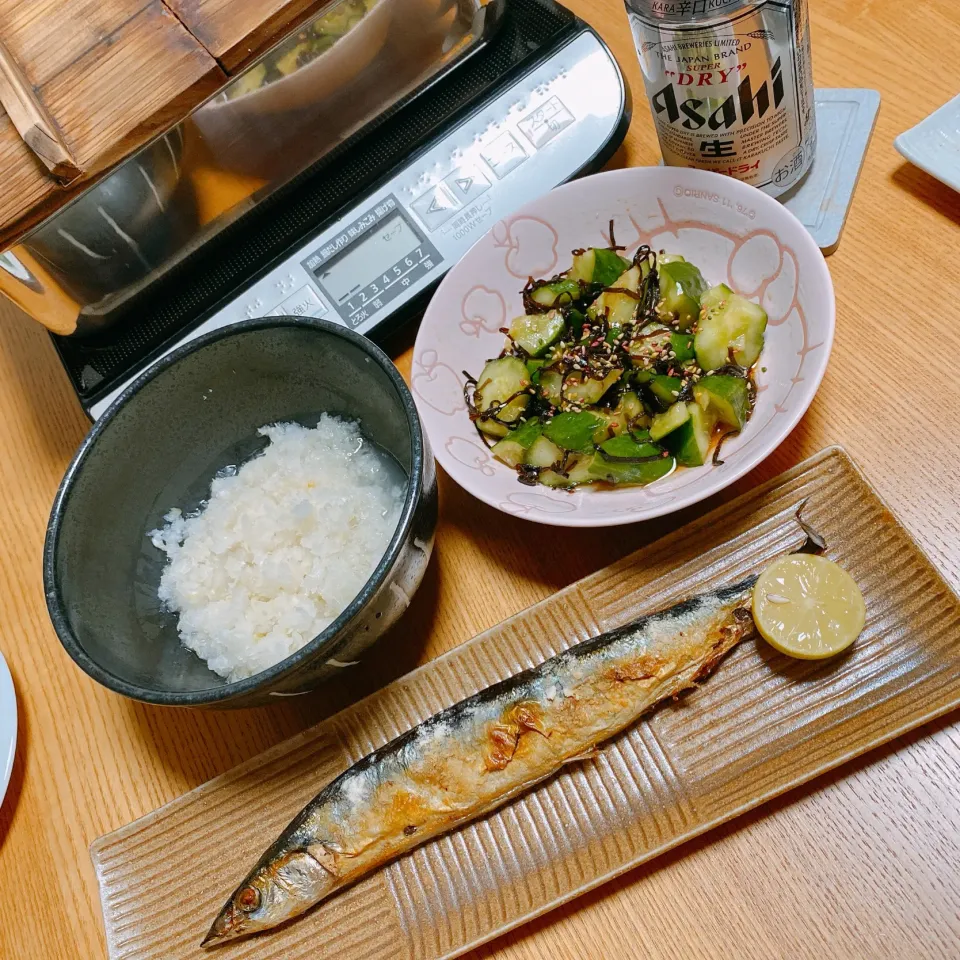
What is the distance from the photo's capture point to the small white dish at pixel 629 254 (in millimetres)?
1050

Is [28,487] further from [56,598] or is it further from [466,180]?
[466,180]

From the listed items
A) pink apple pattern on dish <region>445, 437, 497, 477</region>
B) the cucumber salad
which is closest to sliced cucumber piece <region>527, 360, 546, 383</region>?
the cucumber salad

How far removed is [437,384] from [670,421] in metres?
0.33

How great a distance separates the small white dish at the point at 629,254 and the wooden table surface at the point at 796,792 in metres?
0.11

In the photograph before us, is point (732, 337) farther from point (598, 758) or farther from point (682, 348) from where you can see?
point (598, 758)

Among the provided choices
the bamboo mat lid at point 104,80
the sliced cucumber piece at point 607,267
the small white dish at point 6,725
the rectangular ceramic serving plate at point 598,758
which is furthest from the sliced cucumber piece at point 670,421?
the small white dish at point 6,725

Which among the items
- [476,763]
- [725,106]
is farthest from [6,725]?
[725,106]

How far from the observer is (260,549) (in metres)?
1.14

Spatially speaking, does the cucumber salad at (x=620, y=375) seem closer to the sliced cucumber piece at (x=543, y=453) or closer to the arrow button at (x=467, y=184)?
the sliced cucumber piece at (x=543, y=453)

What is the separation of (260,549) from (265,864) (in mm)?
384

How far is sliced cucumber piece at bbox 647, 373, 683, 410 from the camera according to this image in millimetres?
1107

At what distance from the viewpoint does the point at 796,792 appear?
0.99 meters

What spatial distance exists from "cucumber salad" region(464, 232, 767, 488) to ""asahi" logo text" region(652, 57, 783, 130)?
0.18 meters

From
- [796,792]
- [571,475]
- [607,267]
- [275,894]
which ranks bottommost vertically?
[796,792]
